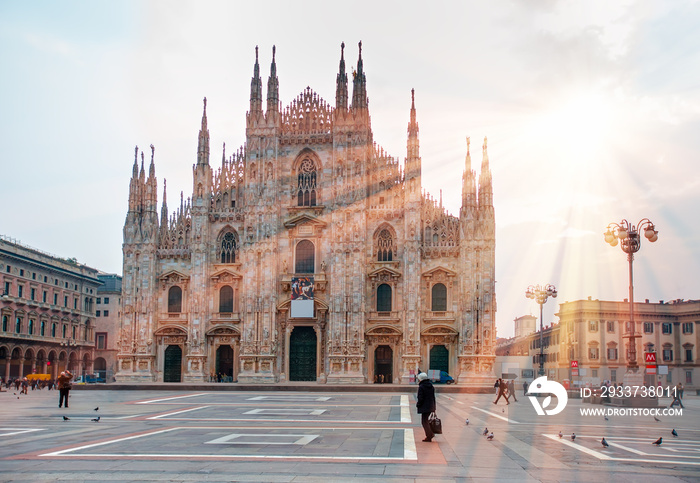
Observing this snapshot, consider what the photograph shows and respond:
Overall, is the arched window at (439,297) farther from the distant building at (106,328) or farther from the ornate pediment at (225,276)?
the distant building at (106,328)

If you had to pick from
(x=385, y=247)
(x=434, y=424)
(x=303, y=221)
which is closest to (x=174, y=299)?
(x=303, y=221)

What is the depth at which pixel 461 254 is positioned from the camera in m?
55.7

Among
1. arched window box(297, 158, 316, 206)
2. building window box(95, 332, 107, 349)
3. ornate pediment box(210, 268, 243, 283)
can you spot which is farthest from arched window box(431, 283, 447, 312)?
building window box(95, 332, 107, 349)

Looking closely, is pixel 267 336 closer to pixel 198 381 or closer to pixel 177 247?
pixel 198 381

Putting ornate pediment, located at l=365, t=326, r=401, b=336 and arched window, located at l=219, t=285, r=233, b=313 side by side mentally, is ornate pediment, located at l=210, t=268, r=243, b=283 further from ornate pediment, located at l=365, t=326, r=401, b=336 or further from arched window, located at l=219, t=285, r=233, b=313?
ornate pediment, located at l=365, t=326, r=401, b=336

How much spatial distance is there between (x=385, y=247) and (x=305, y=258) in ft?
20.5

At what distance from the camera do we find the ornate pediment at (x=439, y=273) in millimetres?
55719

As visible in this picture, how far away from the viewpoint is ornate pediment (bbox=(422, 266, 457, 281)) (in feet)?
183

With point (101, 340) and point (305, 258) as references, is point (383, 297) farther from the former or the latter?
point (101, 340)

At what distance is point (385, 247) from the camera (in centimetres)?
5712

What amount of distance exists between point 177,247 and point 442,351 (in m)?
22.3

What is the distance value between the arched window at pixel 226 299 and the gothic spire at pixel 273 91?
14137 millimetres

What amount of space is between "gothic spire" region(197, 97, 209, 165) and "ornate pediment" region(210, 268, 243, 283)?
8.97 metres

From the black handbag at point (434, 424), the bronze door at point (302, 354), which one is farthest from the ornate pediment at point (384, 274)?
the black handbag at point (434, 424)
